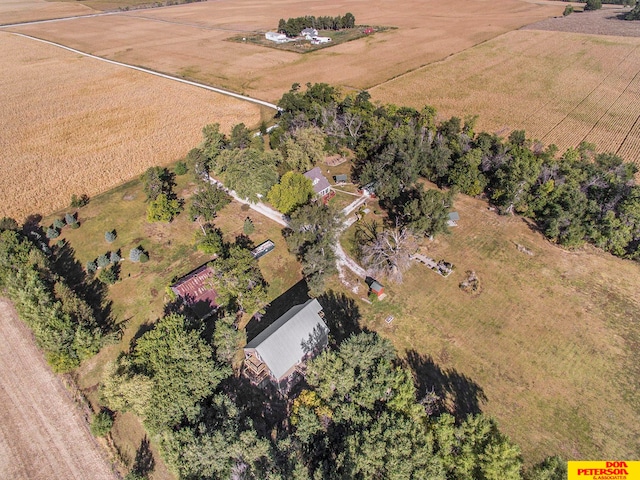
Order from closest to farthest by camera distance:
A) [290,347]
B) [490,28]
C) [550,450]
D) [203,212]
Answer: [550,450], [290,347], [203,212], [490,28]

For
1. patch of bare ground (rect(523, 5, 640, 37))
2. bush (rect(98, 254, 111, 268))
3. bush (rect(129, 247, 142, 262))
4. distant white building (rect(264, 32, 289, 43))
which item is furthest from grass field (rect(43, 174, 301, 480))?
patch of bare ground (rect(523, 5, 640, 37))

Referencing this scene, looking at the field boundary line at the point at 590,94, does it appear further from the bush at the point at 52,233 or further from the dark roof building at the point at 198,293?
the bush at the point at 52,233

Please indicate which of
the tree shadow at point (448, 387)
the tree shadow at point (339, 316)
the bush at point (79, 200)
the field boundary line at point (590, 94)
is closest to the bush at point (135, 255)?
the bush at point (79, 200)

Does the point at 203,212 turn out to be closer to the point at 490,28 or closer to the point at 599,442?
the point at 599,442

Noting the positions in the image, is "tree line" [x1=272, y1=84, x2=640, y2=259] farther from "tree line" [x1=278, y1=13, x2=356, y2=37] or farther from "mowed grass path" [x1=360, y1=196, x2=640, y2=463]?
"tree line" [x1=278, y1=13, x2=356, y2=37]

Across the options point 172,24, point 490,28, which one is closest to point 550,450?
point 490,28

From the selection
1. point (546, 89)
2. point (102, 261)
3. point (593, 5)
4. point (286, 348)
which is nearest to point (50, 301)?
point (102, 261)

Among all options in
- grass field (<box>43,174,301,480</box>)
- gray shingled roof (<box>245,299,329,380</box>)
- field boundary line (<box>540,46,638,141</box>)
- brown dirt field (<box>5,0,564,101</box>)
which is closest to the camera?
gray shingled roof (<box>245,299,329,380</box>)
